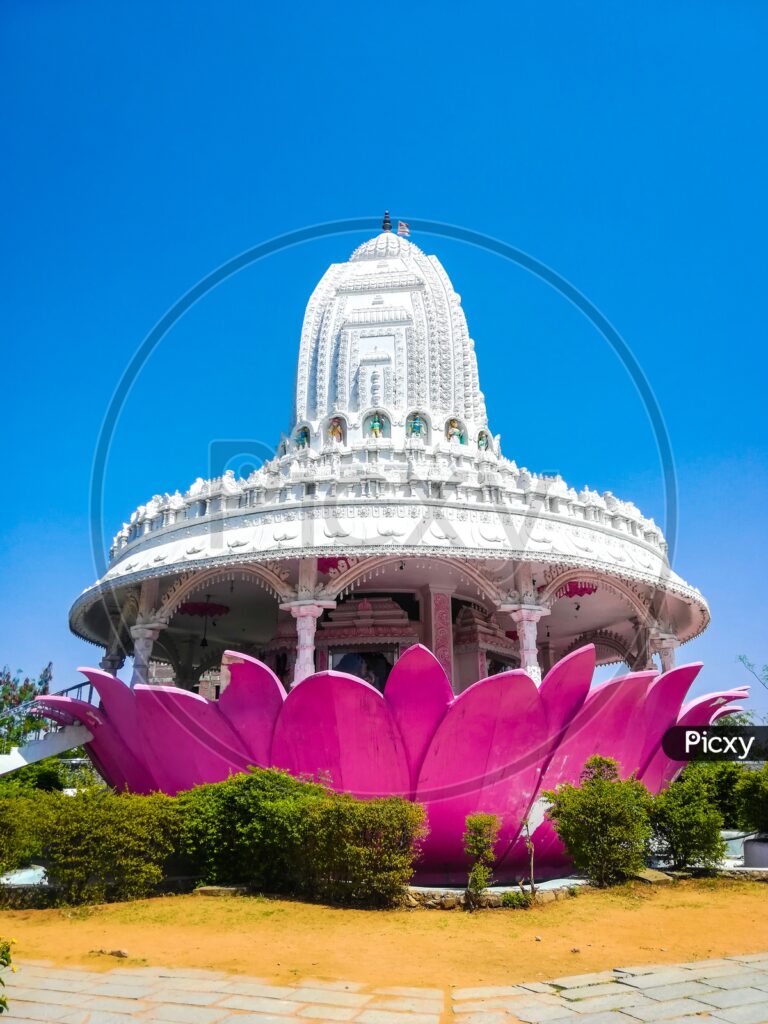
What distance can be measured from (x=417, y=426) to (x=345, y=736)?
14021 millimetres

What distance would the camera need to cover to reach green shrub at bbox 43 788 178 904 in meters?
10.6

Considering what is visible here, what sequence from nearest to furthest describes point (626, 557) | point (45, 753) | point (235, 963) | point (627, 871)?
1. point (235, 963)
2. point (627, 871)
3. point (45, 753)
4. point (626, 557)

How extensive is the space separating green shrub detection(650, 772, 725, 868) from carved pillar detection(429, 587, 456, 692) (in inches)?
338

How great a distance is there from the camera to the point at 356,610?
22.0 m

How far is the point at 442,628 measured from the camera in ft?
68.8

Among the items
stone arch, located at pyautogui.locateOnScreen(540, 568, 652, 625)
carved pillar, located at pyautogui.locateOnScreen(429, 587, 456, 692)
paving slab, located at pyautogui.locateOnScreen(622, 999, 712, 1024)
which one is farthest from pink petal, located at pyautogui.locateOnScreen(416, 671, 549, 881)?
carved pillar, located at pyautogui.locateOnScreen(429, 587, 456, 692)

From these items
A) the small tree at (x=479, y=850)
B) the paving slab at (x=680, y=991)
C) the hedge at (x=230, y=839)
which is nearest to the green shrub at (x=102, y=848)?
the hedge at (x=230, y=839)

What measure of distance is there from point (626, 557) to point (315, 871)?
11821mm

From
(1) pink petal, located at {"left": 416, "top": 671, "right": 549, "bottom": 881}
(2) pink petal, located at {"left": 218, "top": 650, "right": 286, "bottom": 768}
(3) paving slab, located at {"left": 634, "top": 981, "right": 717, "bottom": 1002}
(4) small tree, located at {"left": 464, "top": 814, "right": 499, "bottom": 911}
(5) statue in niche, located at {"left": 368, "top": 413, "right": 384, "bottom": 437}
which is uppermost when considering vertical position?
(5) statue in niche, located at {"left": 368, "top": 413, "right": 384, "bottom": 437}

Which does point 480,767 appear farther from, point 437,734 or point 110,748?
point 110,748

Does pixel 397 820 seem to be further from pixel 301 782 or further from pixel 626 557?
pixel 626 557

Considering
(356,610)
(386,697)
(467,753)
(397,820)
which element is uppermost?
(356,610)

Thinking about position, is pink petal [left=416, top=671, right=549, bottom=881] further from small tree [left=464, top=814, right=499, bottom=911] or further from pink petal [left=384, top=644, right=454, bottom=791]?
small tree [left=464, top=814, right=499, bottom=911]

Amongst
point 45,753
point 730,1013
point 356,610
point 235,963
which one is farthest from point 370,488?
point 730,1013
